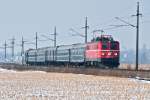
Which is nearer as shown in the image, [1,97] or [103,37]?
[1,97]

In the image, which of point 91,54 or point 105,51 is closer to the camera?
point 105,51

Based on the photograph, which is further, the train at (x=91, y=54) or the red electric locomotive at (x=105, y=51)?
the train at (x=91, y=54)

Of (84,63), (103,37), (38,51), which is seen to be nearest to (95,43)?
(103,37)

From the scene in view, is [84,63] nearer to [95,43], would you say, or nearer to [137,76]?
[95,43]

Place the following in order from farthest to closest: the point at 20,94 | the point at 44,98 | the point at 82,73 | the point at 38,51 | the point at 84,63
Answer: the point at 38,51, the point at 84,63, the point at 82,73, the point at 20,94, the point at 44,98

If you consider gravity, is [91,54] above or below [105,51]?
below

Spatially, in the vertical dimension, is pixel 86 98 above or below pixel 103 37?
below

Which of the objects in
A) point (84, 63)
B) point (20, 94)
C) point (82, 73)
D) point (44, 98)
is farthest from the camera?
point (84, 63)

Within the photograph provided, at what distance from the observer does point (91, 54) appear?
68875 mm

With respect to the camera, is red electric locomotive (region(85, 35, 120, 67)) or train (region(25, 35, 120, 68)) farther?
train (region(25, 35, 120, 68))

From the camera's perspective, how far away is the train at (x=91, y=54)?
218 ft

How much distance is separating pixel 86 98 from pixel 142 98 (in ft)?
9.32

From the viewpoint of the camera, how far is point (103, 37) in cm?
6819

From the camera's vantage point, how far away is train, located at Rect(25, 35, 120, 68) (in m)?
66.5
